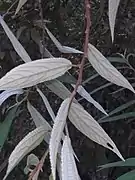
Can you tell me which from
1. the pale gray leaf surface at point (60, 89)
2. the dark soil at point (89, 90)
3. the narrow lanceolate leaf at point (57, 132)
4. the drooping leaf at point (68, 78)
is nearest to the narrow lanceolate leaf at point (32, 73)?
the narrow lanceolate leaf at point (57, 132)

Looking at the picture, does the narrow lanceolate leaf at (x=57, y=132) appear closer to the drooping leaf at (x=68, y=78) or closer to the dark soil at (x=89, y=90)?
the drooping leaf at (x=68, y=78)

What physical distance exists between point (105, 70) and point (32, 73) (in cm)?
10

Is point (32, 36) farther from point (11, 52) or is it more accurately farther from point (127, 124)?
point (127, 124)

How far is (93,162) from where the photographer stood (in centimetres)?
145

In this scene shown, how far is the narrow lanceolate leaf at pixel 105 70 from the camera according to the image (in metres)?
0.60

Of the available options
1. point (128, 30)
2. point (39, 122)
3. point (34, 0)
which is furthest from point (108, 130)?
point (39, 122)

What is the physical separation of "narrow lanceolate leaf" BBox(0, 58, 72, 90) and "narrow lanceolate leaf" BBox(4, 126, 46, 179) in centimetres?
7

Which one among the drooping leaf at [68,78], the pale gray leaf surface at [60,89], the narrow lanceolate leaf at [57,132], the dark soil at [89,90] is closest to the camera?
the narrow lanceolate leaf at [57,132]

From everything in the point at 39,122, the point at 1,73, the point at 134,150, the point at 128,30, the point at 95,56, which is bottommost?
the point at 134,150

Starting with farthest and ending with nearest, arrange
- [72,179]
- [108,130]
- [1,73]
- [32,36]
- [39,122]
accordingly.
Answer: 1. [108,130]
2. [1,73]
3. [32,36]
4. [39,122]
5. [72,179]

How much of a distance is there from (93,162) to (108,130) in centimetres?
14

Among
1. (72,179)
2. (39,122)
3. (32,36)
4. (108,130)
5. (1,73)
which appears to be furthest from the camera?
(108,130)

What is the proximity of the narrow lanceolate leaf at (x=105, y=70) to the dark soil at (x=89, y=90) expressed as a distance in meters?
0.68

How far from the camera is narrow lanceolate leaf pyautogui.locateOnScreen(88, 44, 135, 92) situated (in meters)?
0.60
